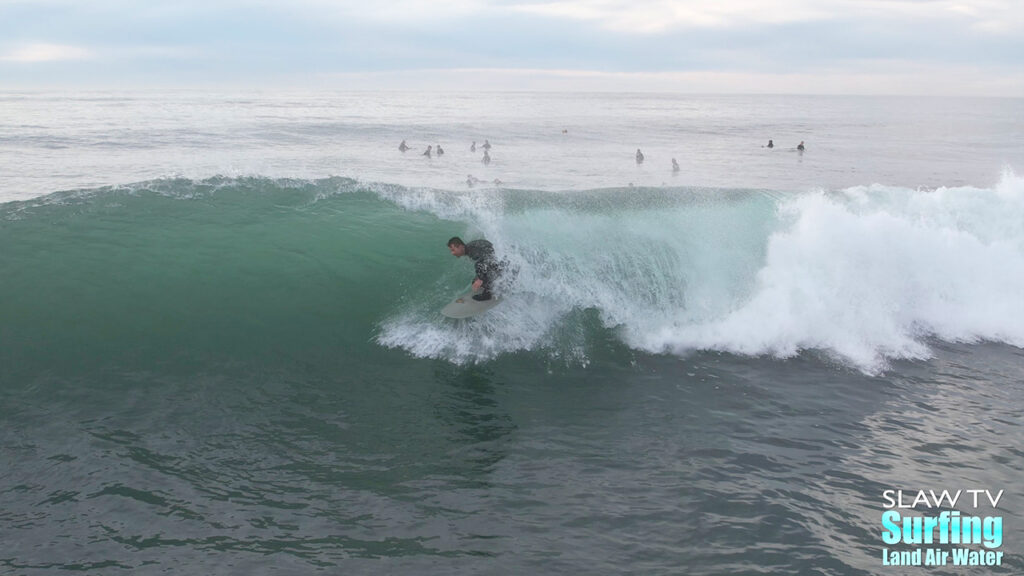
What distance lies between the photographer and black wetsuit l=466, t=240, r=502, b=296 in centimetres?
942

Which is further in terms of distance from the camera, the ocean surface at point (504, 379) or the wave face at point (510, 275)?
the wave face at point (510, 275)

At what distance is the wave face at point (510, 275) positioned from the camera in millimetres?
9688

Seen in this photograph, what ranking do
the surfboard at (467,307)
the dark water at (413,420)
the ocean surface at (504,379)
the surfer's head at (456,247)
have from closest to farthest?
the dark water at (413,420), the ocean surface at (504,379), the surfer's head at (456,247), the surfboard at (467,307)

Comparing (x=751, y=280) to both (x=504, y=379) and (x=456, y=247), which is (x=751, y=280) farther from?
(x=456, y=247)

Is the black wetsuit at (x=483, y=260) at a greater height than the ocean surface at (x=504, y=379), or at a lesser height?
greater

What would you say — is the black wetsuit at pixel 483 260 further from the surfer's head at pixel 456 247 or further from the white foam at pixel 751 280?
the white foam at pixel 751 280

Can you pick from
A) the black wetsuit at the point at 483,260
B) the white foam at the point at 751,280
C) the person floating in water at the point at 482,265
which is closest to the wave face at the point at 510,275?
the white foam at the point at 751,280

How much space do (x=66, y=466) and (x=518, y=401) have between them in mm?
4742

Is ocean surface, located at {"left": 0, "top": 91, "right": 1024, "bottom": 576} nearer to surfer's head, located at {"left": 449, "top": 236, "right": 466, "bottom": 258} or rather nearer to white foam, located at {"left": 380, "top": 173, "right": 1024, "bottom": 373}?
white foam, located at {"left": 380, "top": 173, "right": 1024, "bottom": 373}

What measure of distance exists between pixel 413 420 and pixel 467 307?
2170 mm

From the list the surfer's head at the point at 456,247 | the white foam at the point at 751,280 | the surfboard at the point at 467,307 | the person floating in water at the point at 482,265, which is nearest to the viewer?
the surfer's head at the point at 456,247

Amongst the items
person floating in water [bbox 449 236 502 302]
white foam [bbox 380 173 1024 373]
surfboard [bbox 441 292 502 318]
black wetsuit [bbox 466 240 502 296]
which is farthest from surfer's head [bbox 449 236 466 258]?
white foam [bbox 380 173 1024 373]

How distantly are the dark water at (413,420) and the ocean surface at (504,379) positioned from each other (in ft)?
0.13

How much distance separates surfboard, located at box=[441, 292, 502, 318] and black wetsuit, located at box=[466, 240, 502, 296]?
17 centimetres
